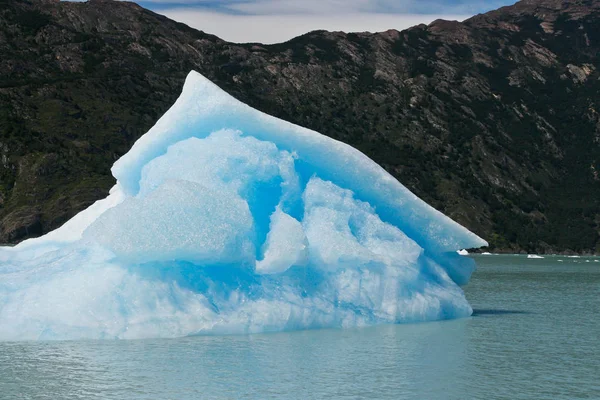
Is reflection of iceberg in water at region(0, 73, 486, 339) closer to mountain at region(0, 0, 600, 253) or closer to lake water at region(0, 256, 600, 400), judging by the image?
lake water at region(0, 256, 600, 400)

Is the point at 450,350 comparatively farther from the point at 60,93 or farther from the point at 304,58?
the point at 304,58

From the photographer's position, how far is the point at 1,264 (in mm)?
22016

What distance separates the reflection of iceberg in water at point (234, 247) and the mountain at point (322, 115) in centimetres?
8661

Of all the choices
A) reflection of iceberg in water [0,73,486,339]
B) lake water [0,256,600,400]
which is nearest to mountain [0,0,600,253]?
reflection of iceberg in water [0,73,486,339]

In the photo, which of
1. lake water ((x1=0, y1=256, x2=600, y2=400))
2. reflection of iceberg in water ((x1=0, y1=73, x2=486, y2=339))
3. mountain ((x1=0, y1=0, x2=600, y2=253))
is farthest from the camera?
mountain ((x1=0, y1=0, x2=600, y2=253))

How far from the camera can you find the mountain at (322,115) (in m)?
118

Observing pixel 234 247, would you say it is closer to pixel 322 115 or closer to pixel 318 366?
pixel 318 366

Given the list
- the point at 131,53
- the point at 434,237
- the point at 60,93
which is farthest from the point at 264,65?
the point at 434,237

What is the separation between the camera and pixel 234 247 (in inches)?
727

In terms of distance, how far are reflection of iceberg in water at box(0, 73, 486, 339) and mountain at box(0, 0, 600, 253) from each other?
86.6m

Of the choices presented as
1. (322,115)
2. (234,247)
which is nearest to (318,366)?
(234,247)

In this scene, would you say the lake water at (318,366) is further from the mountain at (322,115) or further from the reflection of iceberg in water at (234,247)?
the mountain at (322,115)

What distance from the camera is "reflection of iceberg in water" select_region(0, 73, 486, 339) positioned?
1786 centimetres

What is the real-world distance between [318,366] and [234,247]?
3.97 m
